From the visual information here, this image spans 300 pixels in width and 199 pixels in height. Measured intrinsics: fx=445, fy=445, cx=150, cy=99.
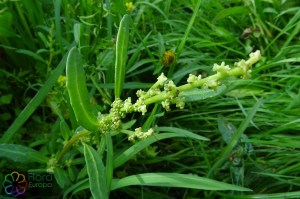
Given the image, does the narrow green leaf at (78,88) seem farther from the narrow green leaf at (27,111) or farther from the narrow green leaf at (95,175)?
the narrow green leaf at (27,111)

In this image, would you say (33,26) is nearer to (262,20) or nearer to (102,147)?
(102,147)

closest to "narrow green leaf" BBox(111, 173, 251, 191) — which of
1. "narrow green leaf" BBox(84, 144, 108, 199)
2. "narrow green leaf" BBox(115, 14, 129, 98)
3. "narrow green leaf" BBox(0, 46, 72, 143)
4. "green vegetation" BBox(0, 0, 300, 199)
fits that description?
"green vegetation" BBox(0, 0, 300, 199)

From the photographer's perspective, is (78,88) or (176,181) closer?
(78,88)

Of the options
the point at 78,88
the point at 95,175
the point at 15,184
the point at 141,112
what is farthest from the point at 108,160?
the point at 141,112

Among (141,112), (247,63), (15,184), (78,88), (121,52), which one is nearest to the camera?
(247,63)

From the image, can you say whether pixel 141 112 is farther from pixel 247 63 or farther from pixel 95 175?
pixel 247 63

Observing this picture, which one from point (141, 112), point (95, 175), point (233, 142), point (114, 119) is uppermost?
point (141, 112)

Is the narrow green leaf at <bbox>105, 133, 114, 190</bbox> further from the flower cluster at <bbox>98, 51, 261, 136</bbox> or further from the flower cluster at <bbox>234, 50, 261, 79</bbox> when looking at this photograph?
the flower cluster at <bbox>234, 50, 261, 79</bbox>
